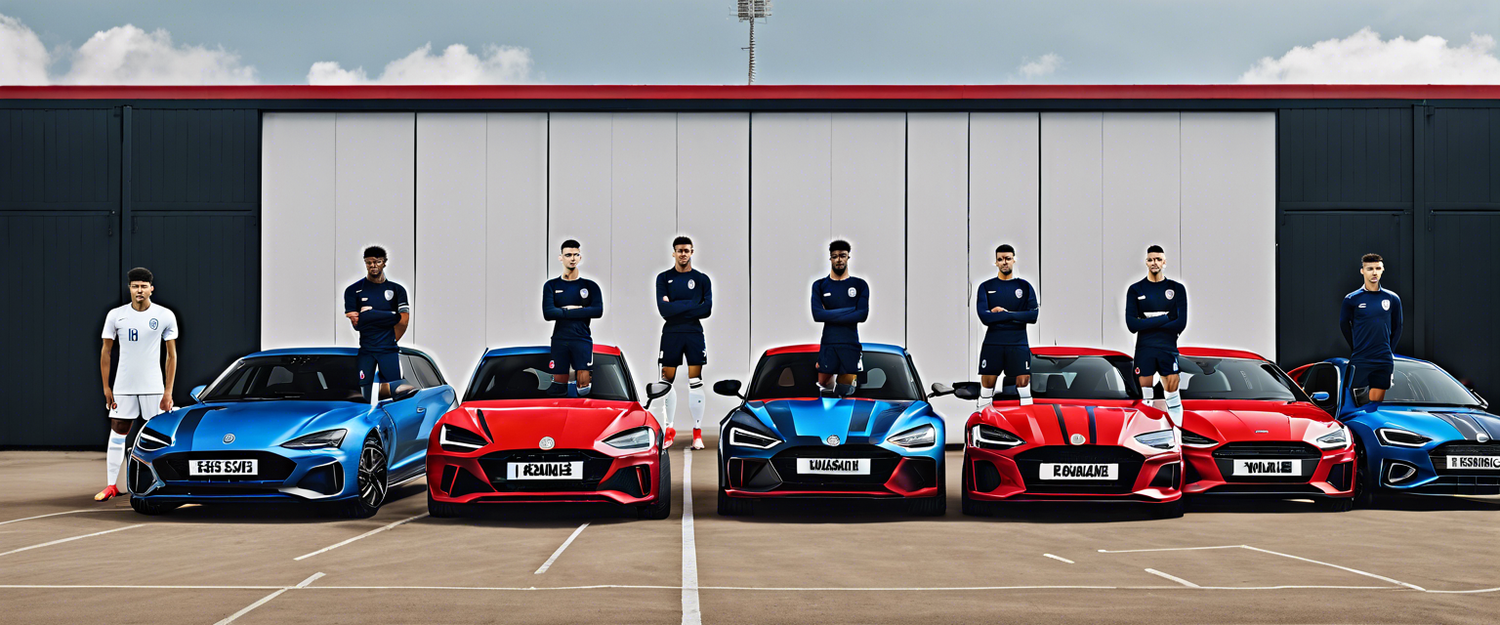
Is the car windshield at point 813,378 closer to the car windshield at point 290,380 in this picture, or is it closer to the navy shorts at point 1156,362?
the navy shorts at point 1156,362

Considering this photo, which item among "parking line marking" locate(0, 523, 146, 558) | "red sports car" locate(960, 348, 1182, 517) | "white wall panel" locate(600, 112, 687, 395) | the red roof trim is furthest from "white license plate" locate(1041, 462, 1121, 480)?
the red roof trim

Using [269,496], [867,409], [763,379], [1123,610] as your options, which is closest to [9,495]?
[269,496]

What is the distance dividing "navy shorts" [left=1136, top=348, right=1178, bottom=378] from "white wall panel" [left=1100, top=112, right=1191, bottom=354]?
5017 millimetres

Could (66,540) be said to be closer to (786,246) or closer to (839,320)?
(839,320)

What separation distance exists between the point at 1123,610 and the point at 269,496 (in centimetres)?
557

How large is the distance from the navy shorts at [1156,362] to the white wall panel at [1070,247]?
4872mm

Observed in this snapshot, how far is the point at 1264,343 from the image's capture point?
48.0ft

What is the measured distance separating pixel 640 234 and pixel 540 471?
7775 millimetres

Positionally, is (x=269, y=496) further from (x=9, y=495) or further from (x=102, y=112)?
(x=102, y=112)

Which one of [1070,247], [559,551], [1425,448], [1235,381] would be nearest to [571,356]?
[559,551]

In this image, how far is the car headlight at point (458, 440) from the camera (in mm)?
7297

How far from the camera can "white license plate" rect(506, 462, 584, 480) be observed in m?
7.16

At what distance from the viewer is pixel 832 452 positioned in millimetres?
7344

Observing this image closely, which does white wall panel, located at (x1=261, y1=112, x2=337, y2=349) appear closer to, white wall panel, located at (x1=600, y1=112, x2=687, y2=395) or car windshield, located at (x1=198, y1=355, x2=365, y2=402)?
white wall panel, located at (x1=600, y1=112, x2=687, y2=395)
